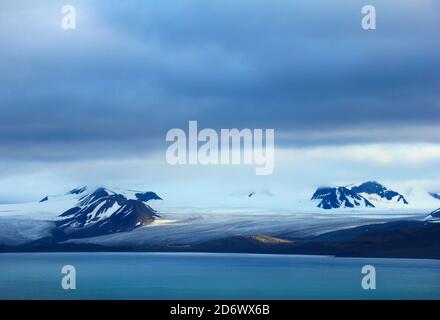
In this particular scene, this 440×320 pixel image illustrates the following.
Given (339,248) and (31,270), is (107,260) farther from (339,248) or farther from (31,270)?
(339,248)

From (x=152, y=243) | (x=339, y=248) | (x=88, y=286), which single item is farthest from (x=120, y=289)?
(x=339, y=248)

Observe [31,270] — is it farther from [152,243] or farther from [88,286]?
[152,243]

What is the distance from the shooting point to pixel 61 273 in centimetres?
1992

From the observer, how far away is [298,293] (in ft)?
67.1
